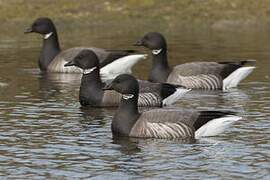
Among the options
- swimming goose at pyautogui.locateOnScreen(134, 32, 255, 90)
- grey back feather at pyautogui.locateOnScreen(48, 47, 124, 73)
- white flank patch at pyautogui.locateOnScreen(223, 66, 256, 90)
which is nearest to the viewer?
swimming goose at pyautogui.locateOnScreen(134, 32, 255, 90)

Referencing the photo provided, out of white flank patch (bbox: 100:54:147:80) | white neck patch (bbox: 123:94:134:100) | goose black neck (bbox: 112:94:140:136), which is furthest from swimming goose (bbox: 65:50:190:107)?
white flank patch (bbox: 100:54:147:80)

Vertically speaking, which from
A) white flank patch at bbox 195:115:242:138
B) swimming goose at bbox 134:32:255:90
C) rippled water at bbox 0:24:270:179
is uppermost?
swimming goose at bbox 134:32:255:90

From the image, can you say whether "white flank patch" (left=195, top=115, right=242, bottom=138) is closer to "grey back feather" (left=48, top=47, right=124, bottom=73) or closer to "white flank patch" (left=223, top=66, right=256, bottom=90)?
"white flank patch" (left=223, top=66, right=256, bottom=90)

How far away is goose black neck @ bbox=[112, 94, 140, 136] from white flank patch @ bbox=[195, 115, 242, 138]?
4.89 ft

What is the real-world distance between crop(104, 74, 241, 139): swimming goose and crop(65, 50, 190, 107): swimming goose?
11.7ft

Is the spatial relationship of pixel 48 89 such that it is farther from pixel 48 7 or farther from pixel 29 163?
pixel 48 7

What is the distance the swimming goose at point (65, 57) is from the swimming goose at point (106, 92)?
6.19 m

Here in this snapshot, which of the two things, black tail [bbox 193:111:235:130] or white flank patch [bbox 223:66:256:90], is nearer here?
black tail [bbox 193:111:235:130]

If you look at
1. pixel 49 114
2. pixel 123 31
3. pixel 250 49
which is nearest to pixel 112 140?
pixel 49 114

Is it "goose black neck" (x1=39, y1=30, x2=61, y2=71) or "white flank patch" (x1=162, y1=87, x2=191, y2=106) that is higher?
"goose black neck" (x1=39, y1=30, x2=61, y2=71)

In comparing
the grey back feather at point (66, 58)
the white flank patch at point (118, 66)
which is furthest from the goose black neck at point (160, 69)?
the grey back feather at point (66, 58)

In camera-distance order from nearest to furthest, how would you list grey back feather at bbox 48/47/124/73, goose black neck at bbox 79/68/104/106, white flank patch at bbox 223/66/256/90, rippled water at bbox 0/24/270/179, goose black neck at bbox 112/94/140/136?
rippled water at bbox 0/24/270/179 → goose black neck at bbox 112/94/140/136 → goose black neck at bbox 79/68/104/106 → white flank patch at bbox 223/66/256/90 → grey back feather at bbox 48/47/124/73

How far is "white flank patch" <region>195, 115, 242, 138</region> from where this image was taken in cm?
1459

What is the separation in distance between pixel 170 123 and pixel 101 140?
1587 mm
